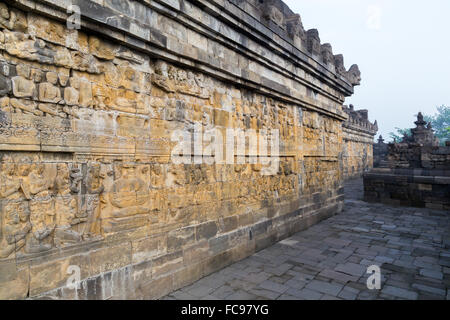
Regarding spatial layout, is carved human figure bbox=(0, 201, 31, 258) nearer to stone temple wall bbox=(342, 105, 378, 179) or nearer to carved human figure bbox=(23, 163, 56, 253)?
carved human figure bbox=(23, 163, 56, 253)

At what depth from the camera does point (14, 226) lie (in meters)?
2.26

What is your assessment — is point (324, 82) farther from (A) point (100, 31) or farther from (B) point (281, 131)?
(A) point (100, 31)

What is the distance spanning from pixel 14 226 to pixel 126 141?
1293 mm

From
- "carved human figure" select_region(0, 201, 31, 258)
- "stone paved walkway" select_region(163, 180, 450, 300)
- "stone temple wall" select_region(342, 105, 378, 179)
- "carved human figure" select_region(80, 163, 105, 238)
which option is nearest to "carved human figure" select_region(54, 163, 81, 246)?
"carved human figure" select_region(80, 163, 105, 238)

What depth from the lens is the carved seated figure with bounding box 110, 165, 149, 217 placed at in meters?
2.95

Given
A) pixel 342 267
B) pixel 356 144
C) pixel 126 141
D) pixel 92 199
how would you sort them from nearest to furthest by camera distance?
pixel 92 199 → pixel 126 141 → pixel 342 267 → pixel 356 144

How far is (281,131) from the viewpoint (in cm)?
586

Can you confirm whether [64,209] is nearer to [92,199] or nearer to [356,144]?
[92,199]

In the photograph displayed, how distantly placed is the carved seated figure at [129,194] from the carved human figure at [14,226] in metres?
0.79

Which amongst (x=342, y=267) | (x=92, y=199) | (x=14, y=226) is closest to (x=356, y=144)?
(x=342, y=267)

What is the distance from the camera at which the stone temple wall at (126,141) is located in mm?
2322

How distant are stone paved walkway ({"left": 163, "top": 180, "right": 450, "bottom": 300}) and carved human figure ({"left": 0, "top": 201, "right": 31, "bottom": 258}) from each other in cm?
181

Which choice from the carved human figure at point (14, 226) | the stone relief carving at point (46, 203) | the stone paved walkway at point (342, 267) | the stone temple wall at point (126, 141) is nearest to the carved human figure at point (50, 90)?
the stone temple wall at point (126, 141)
